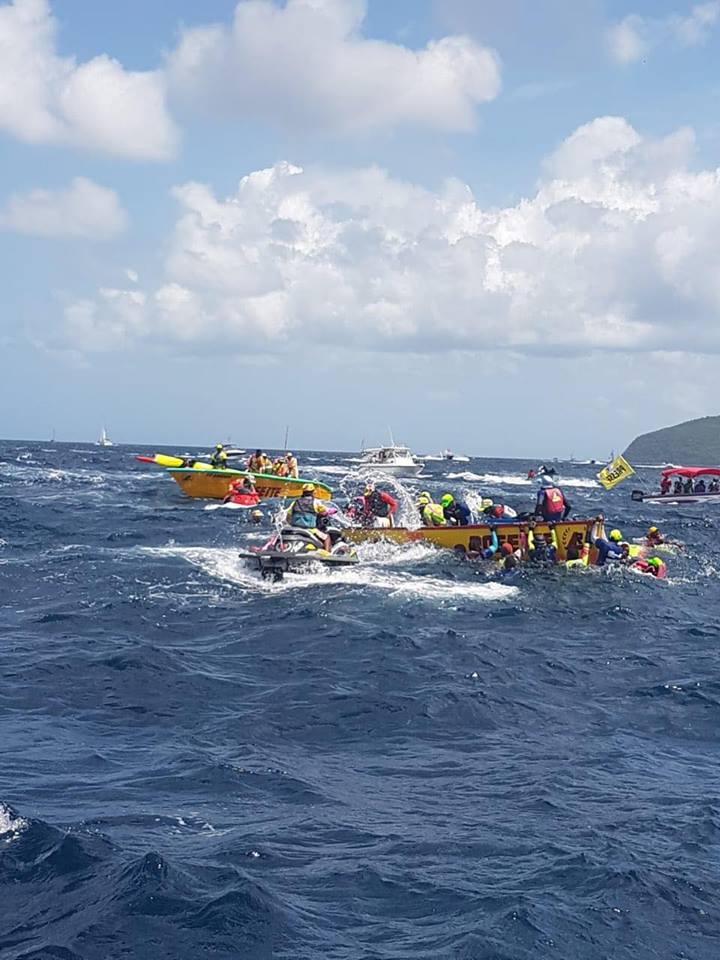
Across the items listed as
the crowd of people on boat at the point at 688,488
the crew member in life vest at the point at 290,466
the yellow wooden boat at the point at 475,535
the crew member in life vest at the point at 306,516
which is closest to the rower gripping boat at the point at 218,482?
the crew member in life vest at the point at 290,466

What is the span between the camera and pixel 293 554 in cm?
2114

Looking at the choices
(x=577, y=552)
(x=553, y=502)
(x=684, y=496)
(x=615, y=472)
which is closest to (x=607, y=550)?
(x=577, y=552)

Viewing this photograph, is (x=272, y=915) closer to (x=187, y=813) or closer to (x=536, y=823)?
(x=187, y=813)

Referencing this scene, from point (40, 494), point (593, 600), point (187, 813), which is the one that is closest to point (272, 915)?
point (187, 813)

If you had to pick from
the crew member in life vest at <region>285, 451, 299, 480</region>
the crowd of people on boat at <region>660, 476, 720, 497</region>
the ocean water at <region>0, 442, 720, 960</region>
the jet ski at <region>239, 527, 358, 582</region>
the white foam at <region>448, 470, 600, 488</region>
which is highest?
the crew member in life vest at <region>285, 451, 299, 480</region>

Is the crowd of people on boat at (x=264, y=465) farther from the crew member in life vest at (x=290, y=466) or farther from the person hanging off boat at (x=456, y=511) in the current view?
the person hanging off boat at (x=456, y=511)

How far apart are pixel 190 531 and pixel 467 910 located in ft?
78.8

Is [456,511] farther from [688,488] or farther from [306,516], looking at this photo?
[688,488]

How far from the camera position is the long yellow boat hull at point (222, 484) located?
39.5 metres

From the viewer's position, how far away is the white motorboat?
83375 millimetres

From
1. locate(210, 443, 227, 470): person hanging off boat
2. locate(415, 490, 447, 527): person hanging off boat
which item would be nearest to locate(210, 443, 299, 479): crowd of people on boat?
locate(210, 443, 227, 470): person hanging off boat

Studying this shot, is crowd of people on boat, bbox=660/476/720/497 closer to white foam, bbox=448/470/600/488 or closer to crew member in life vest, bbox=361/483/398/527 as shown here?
white foam, bbox=448/470/600/488

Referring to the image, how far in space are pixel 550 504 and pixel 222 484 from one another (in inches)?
771

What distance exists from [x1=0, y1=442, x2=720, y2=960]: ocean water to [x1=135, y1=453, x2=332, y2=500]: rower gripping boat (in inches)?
736
